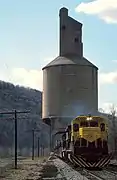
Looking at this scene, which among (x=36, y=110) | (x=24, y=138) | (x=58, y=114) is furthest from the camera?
(x=36, y=110)

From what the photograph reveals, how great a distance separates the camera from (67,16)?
7894cm

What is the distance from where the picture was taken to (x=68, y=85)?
233ft

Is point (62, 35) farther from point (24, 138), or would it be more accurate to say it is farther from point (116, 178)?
point (24, 138)

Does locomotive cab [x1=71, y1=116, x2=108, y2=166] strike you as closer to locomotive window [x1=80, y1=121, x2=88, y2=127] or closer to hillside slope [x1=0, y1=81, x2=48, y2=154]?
locomotive window [x1=80, y1=121, x2=88, y2=127]

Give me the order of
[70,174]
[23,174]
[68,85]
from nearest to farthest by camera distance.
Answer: [70,174], [23,174], [68,85]

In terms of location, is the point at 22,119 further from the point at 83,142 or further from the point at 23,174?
the point at 23,174

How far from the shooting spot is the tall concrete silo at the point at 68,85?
70562 millimetres

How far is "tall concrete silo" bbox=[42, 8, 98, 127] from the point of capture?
7056 cm

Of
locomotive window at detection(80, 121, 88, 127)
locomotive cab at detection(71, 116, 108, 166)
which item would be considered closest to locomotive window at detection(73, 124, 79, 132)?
locomotive cab at detection(71, 116, 108, 166)

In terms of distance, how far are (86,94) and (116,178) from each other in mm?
46385

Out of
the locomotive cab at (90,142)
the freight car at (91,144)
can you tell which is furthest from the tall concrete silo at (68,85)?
the locomotive cab at (90,142)

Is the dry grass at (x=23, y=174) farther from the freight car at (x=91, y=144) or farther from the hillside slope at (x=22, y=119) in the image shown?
the hillside slope at (x=22, y=119)

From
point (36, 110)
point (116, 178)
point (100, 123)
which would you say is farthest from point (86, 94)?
point (36, 110)

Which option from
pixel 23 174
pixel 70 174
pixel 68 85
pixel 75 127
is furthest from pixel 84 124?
pixel 68 85
